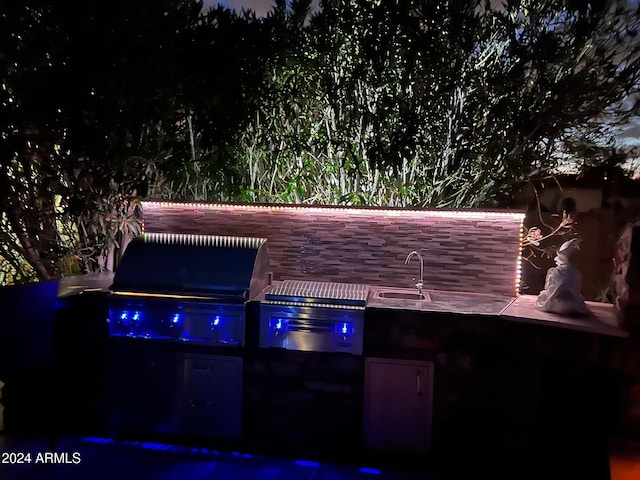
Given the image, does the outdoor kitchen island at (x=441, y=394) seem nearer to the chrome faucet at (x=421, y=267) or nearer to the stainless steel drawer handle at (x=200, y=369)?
the stainless steel drawer handle at (x=200, y=369)

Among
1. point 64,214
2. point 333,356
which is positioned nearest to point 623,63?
point 333,356

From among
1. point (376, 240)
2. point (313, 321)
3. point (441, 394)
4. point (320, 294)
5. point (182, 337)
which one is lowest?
point (441, 394)

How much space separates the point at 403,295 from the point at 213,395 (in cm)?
158

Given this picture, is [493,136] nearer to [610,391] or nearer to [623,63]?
[623,63]

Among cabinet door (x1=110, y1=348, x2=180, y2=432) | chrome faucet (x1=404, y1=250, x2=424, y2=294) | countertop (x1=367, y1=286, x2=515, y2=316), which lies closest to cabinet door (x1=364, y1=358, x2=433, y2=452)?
countertop (x1=367, y1=286, x2=515, y2=316)

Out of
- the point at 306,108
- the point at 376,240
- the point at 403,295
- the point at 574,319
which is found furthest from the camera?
the point at 306,108

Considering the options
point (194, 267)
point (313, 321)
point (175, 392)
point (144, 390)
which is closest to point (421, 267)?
point (313, 321)

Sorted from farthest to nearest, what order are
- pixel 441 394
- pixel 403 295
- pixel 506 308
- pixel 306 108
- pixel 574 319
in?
pixel 306 108 → pixel 403 295 → pixel 506 308 → pixel 441 394 → pixel 574 319

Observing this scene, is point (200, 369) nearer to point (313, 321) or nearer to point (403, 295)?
point (313, 321)

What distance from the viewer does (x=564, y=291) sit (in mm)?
3025

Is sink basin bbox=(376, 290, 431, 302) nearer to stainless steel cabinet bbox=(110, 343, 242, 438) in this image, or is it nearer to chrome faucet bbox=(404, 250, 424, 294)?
chrome faucet bbox=(404, 250, 424, 294)

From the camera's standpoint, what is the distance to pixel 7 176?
162 inches

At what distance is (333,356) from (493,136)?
8.96 ft

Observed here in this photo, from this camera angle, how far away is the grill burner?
3.03 m
